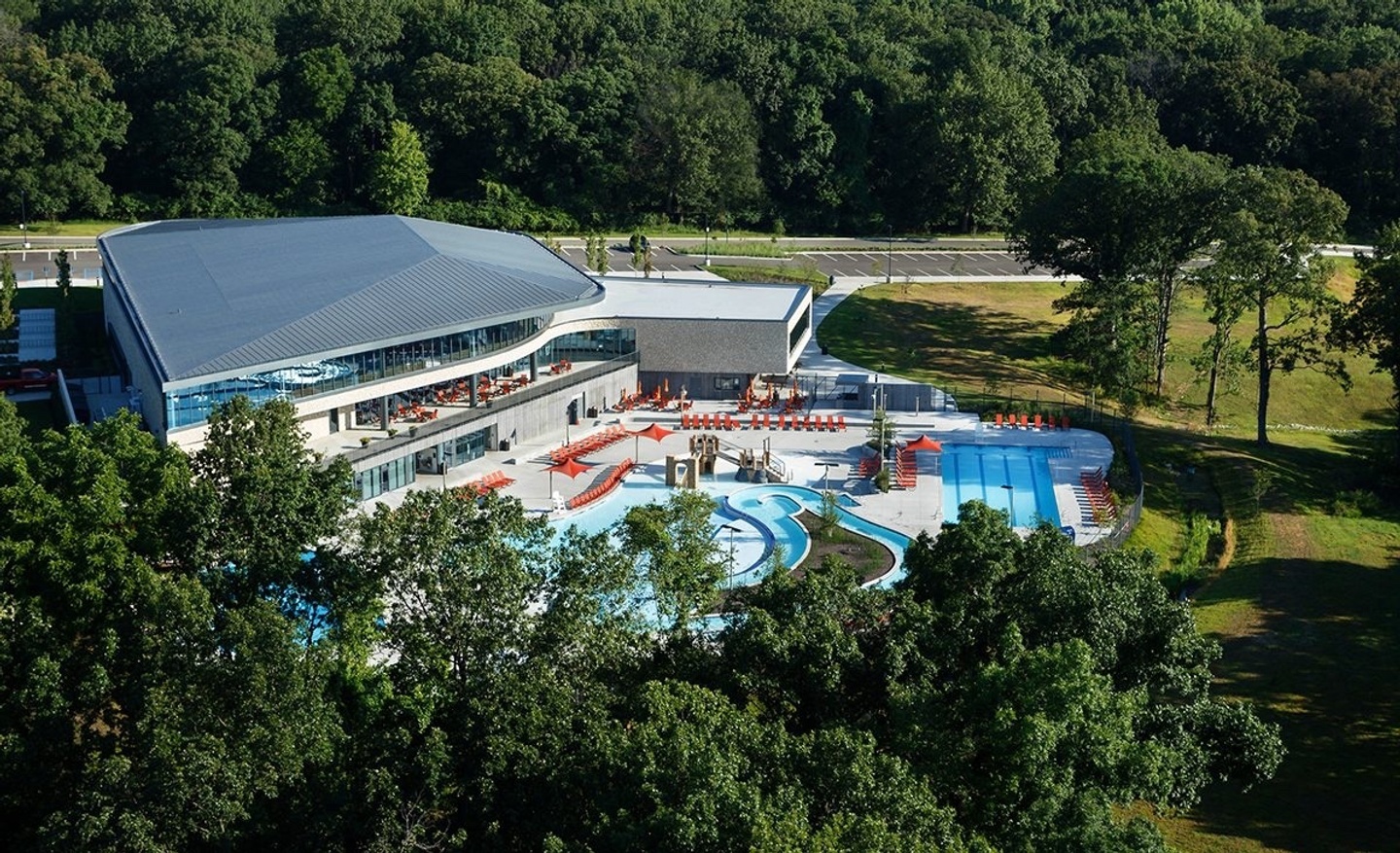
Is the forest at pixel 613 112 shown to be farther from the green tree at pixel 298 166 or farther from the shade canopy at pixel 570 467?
the shade canopy at pixel 570 467

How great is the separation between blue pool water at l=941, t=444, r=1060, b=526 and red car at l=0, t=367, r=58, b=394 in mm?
34598

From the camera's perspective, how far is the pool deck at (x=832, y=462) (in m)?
48.8

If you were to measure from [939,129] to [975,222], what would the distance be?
24.3 feet

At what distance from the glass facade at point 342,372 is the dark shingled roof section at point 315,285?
832 mm

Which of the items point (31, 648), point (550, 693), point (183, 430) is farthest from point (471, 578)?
point (183, 430)

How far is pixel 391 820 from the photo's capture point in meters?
23.3

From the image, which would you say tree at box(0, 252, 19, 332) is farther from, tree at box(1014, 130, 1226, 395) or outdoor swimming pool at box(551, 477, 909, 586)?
tree at box(1014, 130, 1226, 395)

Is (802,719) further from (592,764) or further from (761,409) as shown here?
(761,409)

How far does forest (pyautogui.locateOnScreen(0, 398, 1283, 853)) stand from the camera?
22891 mm

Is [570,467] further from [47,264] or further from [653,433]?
[47,264]

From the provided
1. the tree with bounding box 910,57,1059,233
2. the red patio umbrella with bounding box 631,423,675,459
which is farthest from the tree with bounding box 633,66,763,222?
the red patio umbrella with bounding box 631,423,675,459

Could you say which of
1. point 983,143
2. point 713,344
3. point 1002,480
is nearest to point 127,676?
point 1002,480

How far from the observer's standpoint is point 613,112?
321 feet

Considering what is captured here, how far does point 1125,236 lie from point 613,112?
133ft
